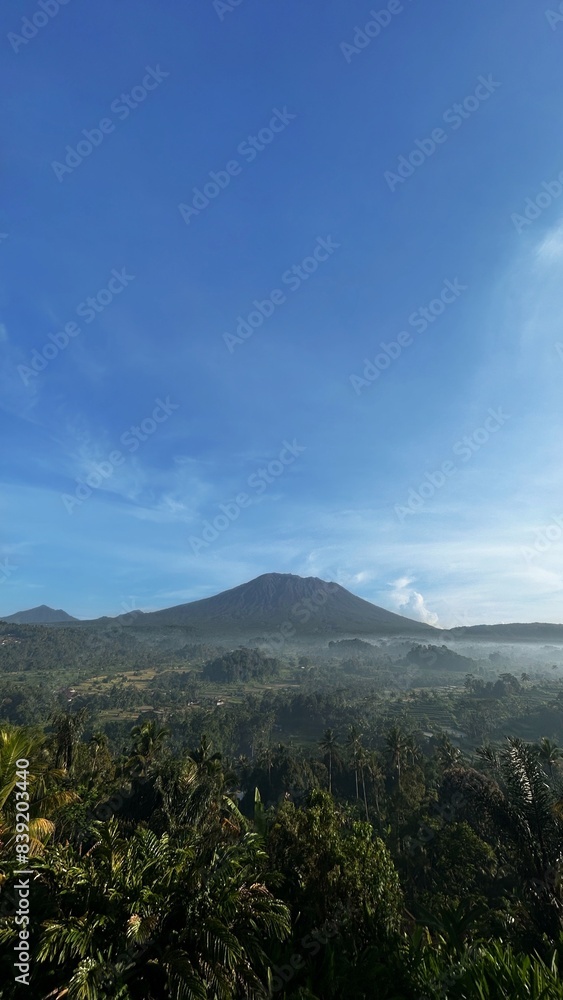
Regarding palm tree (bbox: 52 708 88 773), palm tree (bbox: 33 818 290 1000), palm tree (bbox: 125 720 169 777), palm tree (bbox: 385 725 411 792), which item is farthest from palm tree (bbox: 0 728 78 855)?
palm tree (bbox: 385 725 411 792)

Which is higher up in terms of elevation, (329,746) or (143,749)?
(143,749)

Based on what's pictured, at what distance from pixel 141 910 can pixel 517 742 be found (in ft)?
55.6

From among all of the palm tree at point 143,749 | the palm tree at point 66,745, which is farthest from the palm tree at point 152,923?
the palm tree at point 143,749

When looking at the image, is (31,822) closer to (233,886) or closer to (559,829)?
(233,886)

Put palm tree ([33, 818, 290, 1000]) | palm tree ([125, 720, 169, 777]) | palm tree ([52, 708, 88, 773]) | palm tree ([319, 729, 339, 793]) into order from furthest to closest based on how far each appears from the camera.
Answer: palm tree ([319, 729, 339, 793]) → palm tree ([125, 720, 169, 777]) → palm tree ([52, 708, 88, 773]) → palm tree ([33, 818, 290, 1000])

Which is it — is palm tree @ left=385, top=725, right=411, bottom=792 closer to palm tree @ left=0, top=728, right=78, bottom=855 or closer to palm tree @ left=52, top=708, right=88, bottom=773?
palm tree @ left=52, top=708, right=88, bottom=773

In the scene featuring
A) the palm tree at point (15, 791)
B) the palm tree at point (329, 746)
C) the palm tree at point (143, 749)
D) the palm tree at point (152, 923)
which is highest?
the palm tree at point (15, 791)

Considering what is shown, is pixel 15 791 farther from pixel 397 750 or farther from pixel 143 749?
pixel 397 750

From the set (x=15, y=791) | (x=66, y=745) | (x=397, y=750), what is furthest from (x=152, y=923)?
(x=397, y=750)

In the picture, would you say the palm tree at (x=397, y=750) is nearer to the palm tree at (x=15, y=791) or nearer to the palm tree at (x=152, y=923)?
A: the palm tree at (x=15, y=791)

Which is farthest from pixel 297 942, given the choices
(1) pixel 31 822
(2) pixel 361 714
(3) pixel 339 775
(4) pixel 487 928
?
(2) pixel 361 714

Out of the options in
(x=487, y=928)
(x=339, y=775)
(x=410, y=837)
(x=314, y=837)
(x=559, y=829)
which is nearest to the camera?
(x=314, y=837)

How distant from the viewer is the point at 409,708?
6747 inches

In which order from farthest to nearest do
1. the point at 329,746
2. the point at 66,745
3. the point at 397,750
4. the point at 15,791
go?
the point at 329,746 → the point at 397,750 → the point at 66,745 → the point at 15,791
